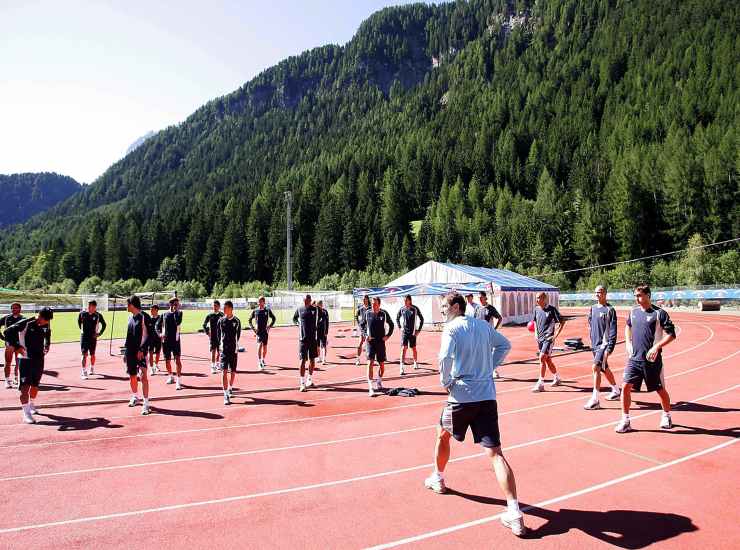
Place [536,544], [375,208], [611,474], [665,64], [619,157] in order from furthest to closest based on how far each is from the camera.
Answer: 1. [665,64]
2. [375,208]
3. [619,157]
4. [611,474]
5. [536,544]

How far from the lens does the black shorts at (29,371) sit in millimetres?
8930

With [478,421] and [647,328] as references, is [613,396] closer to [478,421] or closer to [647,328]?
[647,328]

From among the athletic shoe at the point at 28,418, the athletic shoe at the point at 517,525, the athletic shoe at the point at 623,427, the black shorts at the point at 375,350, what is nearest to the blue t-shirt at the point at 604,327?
the athletic shoe at the point at 623,427

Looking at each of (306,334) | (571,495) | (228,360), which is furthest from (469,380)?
(306,334)

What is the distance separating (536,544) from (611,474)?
218 cm

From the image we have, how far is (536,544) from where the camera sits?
4.19 metres

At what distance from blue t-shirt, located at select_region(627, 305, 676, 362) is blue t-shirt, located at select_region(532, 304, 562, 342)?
12.7 ft

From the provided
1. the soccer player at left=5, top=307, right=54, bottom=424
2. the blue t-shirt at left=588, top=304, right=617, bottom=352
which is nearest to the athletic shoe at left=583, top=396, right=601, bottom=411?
the blue t-shirt at left=588, top=304, right=617, bottom=352

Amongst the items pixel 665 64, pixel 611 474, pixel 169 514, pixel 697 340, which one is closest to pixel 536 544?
pixel 611 474

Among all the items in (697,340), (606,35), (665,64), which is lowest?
(697,340)

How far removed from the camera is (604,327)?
9164 mm

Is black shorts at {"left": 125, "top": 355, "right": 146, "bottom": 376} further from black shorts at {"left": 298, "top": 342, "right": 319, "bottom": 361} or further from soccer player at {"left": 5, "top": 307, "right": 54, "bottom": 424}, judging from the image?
black shorts at {"left": 298, "top": 342, "right": 319, "bottom": 361}

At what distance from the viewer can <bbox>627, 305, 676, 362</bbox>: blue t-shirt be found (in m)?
7.26

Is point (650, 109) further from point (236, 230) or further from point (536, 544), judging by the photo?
point (536, 544)
